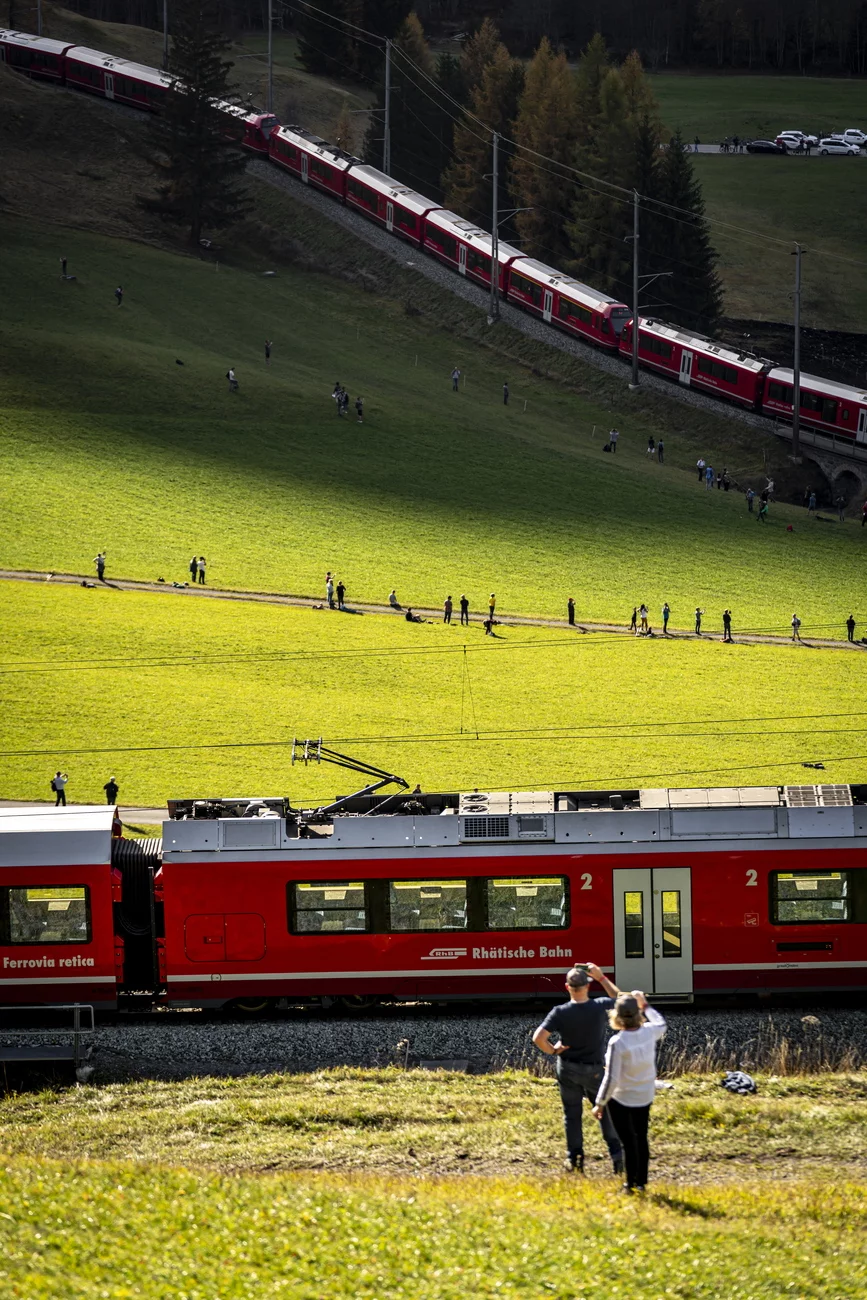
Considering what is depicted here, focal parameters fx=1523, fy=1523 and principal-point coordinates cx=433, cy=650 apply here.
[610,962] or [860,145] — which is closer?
[610,962]

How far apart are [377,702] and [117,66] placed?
294 ft

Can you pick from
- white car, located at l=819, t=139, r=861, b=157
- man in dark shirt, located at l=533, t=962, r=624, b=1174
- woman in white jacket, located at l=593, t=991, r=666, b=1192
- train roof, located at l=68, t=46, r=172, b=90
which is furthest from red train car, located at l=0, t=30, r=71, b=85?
woman in white jacket, located at l=593, t=991, r=666, b=1192

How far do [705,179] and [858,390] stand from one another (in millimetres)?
63900

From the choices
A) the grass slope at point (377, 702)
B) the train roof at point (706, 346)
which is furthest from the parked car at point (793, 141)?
the grass slope at point (377, 702)

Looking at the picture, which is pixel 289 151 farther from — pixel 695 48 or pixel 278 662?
pixel 695 48

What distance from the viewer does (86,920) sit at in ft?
77.7

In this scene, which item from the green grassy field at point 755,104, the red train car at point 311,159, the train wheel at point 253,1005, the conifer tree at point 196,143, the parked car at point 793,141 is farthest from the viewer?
the green grassy field at point 755,104

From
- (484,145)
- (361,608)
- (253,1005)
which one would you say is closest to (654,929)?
(253,1005)

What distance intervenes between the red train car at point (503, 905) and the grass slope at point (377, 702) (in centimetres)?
1667

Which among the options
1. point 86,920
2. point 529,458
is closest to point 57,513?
point 529,458

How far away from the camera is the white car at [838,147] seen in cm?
14900

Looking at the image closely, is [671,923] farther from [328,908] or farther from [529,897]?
[328,908]

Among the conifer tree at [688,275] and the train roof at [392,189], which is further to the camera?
the conifer tree at [688,275]

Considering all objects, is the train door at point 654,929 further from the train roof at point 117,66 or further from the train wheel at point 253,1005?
the train roof at point 117,66
